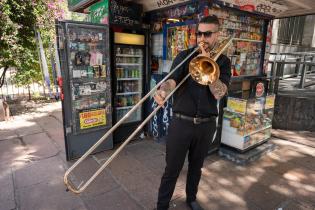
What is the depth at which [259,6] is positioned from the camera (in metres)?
4.43

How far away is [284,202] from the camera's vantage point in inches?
119

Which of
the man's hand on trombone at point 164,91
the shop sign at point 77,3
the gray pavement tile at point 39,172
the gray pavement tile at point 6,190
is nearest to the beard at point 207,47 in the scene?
the man's hand on trombone at point 164,91

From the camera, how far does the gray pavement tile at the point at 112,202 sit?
2842 millimetres

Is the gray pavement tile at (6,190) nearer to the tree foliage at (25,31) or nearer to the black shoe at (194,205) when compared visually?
the black shoe at (194,205)

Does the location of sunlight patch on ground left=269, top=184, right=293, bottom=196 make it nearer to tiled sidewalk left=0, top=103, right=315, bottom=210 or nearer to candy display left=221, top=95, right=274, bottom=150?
tiled sidewalk left=0, top=103, right=315, bottom=210

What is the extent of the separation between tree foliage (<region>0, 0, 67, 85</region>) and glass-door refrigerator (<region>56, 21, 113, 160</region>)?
12.6 ft

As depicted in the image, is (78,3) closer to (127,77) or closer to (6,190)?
(127,77)

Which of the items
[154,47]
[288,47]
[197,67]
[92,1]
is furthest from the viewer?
[288,47]

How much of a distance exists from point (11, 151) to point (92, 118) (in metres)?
1.86

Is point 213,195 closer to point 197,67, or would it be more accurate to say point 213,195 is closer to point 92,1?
point 197,67

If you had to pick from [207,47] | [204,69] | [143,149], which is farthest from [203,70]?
[143,149]

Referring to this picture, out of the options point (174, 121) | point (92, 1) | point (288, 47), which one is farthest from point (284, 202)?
point (288, 47)

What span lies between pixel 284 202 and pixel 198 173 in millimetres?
1398

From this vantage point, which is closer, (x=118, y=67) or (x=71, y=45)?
(x=71, y=45)
